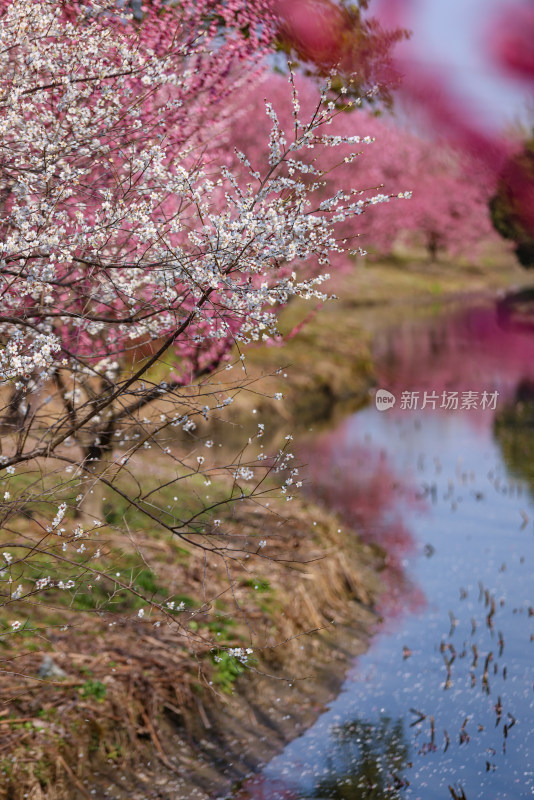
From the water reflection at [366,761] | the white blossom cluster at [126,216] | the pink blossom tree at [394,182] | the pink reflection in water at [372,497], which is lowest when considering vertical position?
the water reflection at [366,761]

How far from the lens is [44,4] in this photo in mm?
5160

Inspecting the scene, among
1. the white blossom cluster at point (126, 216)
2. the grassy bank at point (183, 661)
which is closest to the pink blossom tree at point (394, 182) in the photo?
the white blossom cluster at point (126, 216)

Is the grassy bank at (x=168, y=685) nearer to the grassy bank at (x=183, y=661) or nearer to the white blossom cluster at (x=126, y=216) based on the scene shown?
the grassy bank at (x=183, y=661)

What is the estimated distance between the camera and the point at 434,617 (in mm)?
10672

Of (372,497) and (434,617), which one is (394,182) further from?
(434,617)

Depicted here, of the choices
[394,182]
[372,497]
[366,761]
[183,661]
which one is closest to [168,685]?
[183,661]

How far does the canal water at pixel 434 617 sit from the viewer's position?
761 centimetres

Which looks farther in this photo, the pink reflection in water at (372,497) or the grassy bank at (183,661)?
the pink reflection in water at (372,497)

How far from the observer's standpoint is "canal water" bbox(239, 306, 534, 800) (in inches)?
300

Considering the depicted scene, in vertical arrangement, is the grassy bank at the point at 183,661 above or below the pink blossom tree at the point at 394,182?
below

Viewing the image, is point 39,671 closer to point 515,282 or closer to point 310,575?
point 310,575

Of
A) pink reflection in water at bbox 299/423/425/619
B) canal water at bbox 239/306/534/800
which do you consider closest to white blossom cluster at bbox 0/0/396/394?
canal water at bbox 239/306/534/800

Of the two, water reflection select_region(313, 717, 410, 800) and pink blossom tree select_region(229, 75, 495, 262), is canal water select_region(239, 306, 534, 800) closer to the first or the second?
water reflection select_region(313, 717, 410, 800)

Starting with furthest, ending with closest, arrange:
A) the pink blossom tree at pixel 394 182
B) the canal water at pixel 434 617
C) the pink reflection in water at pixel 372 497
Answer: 1. the pink blossom tree at pixel 394 182
2. the pink reflection in water at pixel 372 497
3. the canal water at pixel 434 617
